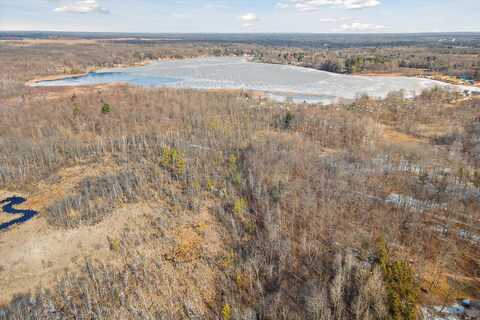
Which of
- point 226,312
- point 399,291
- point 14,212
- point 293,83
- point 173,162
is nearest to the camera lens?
point 399,291

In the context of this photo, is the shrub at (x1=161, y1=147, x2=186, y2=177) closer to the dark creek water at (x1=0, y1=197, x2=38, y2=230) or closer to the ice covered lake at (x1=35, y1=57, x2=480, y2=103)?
the dark creek water at (x1=0, y1=197, x2=38, y2=230)

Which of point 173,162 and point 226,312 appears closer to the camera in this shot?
point 226,312

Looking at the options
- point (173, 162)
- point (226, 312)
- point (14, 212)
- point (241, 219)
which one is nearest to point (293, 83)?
point (173, 162)

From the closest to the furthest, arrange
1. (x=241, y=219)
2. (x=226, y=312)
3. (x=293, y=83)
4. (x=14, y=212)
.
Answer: (x=226, y=312) < (x=241, y=219) < (x=14, y=212) < (x=293, y=83)

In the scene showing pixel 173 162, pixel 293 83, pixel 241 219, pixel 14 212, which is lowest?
pixel 14 212

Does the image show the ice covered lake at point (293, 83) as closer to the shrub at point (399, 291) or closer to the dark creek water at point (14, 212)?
the dark creek water at point (14, 212)

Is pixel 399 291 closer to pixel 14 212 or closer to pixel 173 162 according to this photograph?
pixel 173 162

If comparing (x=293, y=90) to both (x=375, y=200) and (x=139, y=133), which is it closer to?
(x=139, y=133)
